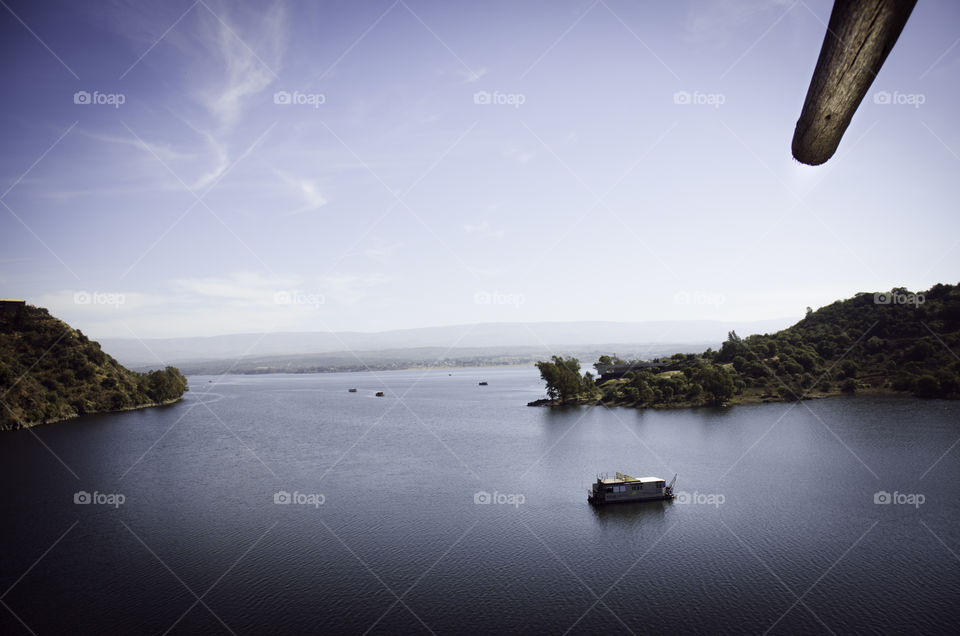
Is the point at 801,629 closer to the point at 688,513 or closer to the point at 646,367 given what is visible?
the point at 688,513

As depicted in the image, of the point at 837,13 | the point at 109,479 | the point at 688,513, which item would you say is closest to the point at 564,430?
the point at 688,513

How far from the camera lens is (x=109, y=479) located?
50.1 meters

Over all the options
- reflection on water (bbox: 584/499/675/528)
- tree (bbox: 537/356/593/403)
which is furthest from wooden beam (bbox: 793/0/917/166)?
tree (bbox: 537/356/593/403)

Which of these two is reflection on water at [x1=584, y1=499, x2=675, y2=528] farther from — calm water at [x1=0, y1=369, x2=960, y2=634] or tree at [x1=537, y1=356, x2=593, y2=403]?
tree at [x1=537, y1=356, x2=593, y2=403]

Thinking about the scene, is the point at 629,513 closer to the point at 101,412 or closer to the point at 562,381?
the point at 562,381

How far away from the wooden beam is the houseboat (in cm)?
4026

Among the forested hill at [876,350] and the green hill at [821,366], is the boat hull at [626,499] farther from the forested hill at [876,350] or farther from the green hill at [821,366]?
the forested hill at [876,350]

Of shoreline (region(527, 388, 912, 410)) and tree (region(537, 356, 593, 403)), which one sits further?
tree (region(537, 356, 593, 403))

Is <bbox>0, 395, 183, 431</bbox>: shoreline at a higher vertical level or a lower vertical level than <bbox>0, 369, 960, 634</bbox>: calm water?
higher

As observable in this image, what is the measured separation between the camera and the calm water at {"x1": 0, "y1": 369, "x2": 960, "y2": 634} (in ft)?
78.7

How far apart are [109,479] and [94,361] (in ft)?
248

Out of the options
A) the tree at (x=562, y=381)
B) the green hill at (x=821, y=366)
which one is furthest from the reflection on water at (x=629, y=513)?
the tree at (x=562, y=381)

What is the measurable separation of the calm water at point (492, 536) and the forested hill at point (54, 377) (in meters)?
29.1

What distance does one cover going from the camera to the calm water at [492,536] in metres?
24.0
